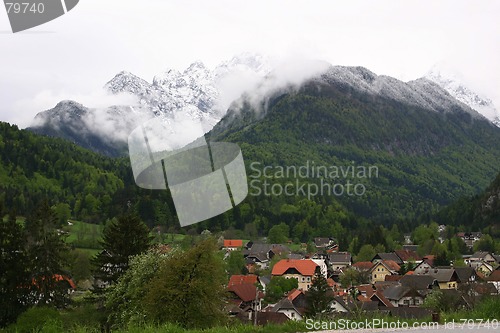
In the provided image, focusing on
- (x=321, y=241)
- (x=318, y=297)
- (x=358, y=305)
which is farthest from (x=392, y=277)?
(x=358, y=305)

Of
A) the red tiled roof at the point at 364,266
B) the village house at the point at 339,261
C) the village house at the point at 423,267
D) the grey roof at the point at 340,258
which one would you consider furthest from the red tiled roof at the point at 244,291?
the grey roof at the point at 340,258

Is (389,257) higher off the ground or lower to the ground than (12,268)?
lower

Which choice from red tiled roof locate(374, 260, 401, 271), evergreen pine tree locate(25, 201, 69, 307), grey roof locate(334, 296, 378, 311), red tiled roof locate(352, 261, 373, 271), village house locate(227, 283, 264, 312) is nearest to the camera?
grey roof locate(334, 296, 378, 311)

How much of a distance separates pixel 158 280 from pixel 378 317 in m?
12.8

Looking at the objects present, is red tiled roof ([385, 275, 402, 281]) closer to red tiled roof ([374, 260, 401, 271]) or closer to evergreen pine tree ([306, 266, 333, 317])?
red tiled roof ([374, 260, 401, 271])

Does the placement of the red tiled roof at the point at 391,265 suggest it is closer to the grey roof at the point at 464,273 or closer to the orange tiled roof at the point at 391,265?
the orange tiled roof at the point at 391,265

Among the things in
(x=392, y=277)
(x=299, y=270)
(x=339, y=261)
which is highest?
(x=299, y=270)

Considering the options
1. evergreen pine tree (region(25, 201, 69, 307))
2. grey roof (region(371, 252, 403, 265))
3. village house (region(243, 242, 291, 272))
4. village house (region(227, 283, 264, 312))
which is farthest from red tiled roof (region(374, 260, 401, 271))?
evergreen pine tree (region(25, 201, 69, 307))

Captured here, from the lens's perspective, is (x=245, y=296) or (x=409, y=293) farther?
(x=409, y=293)

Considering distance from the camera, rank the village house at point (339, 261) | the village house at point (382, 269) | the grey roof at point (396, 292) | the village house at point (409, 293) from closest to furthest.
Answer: the village house at point (409, 293) < the grey roof at point (396, 292) < the village house at point (382, 269) < the village house at point (339, 261)

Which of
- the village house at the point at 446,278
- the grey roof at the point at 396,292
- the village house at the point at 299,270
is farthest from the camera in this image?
the village house at the point at 299,270

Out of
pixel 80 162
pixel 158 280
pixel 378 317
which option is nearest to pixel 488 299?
pixel 378 317

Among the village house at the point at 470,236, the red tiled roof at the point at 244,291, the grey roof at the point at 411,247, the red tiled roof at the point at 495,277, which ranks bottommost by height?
the village house at the point at 470,236

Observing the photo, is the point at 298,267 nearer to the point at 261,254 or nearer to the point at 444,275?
the point at 444,275
